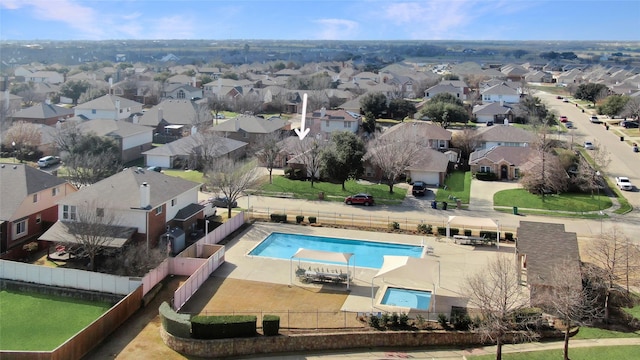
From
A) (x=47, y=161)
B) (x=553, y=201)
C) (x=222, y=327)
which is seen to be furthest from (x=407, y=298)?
(x=47, y=161)

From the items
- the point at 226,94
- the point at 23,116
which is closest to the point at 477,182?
the point at 23,116

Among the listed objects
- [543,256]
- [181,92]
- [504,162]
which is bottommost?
[543,256]

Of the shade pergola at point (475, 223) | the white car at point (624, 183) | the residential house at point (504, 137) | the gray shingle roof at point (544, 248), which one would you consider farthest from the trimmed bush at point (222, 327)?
the residential house at point (504, 137)

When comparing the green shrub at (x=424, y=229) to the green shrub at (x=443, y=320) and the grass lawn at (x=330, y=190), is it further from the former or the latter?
the green shrub at (x=443, y=320)

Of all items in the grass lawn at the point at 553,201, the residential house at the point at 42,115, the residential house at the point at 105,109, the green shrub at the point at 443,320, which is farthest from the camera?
the residential house at the point at 105,109

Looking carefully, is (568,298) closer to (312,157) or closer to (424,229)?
(424,229)

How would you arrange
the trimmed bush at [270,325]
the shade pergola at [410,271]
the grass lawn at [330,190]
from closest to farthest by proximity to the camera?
the trimmed bush at [270,325], the shade pergola at [410,271], the grass lawn at [330,190]

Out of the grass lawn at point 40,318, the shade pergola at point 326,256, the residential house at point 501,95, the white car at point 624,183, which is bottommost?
the grass lawn at point 40,318
